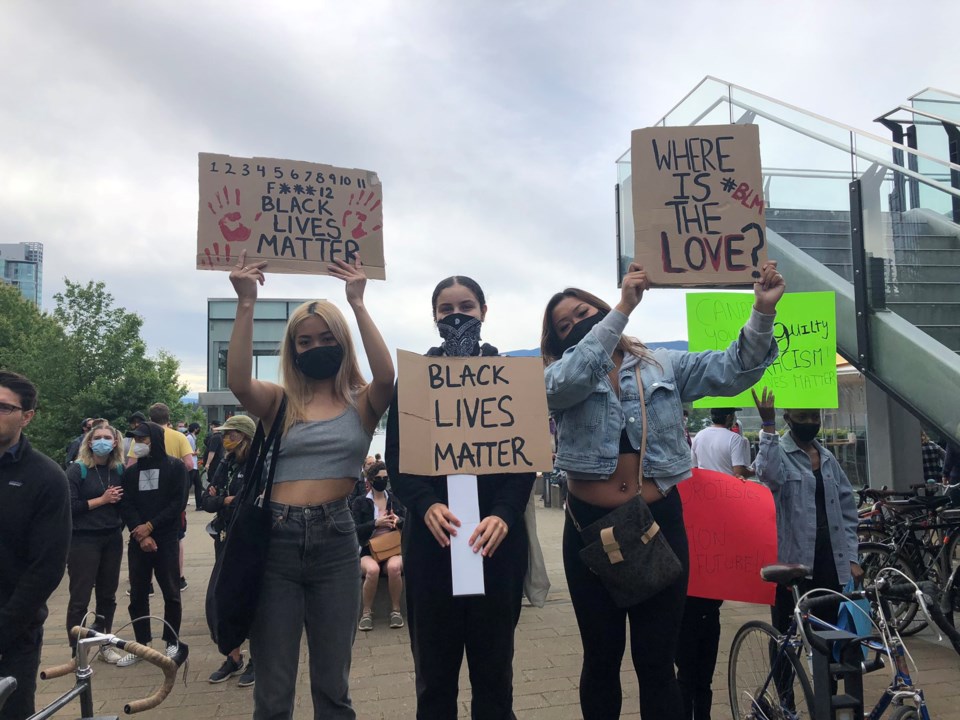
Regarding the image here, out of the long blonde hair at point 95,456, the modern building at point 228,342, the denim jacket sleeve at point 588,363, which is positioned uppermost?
the modern building at point 228,342

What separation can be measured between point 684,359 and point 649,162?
0.94 m

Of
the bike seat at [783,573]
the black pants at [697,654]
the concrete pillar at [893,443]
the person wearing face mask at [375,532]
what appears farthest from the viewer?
the concrete pillar at [893,443]

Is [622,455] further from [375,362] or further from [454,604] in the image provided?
[375,362]

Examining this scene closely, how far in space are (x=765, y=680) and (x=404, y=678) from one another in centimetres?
256

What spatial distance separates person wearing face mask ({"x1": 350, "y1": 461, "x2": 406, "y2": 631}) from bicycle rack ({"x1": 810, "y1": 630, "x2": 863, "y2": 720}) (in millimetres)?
4274

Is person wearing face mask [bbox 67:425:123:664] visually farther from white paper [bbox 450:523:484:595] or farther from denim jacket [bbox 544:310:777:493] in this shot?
denim jacket [bbox 544:310:777:493]

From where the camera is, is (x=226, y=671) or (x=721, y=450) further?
(x=721, y=450)

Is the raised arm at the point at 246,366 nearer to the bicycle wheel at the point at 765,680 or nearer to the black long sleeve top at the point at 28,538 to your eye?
the black long sleeve top at the point at 28,538

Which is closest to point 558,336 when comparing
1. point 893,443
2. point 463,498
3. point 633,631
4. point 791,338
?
point 463,498

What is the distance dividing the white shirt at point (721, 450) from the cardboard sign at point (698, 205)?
2.51 meters

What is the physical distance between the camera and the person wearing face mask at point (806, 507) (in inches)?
155

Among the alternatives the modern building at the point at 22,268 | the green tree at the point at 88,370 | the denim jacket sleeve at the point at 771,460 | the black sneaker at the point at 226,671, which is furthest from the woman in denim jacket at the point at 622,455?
the modern building at the point at 22,268

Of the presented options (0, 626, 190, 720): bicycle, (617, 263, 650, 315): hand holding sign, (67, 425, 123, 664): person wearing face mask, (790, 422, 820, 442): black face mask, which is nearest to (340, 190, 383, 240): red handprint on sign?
(617, 263, 650, 315): hand holding sign

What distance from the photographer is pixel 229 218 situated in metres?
3.09
